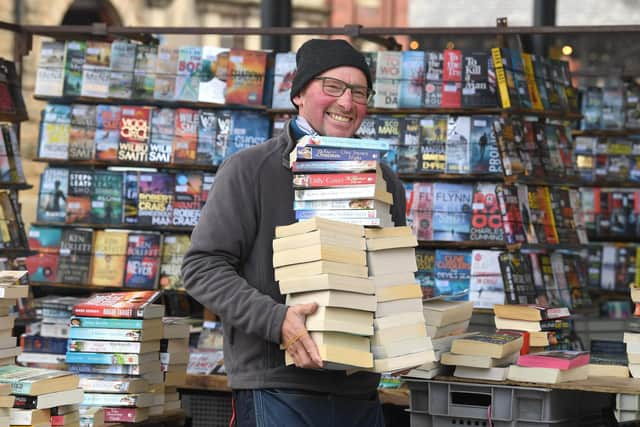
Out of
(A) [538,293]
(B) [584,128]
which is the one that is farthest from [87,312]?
(B) [584,128]

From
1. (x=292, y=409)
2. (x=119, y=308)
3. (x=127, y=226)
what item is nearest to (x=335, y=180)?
(x=292, y=409)

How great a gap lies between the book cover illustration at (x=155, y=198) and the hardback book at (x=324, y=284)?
14.2 feet

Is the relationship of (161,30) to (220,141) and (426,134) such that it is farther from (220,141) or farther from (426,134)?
(426,134)

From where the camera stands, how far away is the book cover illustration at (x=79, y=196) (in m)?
7.99

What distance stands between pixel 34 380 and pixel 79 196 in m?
3.07

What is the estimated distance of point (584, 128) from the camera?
10344 millimetres

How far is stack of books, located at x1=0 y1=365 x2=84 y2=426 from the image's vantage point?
5.03 meters

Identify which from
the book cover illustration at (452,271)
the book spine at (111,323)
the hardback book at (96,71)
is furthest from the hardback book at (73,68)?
the book cover illustration at (452,271)

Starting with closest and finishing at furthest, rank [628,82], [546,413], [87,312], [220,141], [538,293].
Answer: [546,413] < [87,312] < [538,293] < [220,141] < [628,82]

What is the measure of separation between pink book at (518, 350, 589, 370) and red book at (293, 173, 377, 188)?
5.27 ft

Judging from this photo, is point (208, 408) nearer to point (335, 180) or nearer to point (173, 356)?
point (173, 356)

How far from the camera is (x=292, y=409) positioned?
3697mm

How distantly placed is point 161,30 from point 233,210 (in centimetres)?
421

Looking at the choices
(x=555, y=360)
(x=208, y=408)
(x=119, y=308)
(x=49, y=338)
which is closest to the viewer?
(x=555, y=360)
